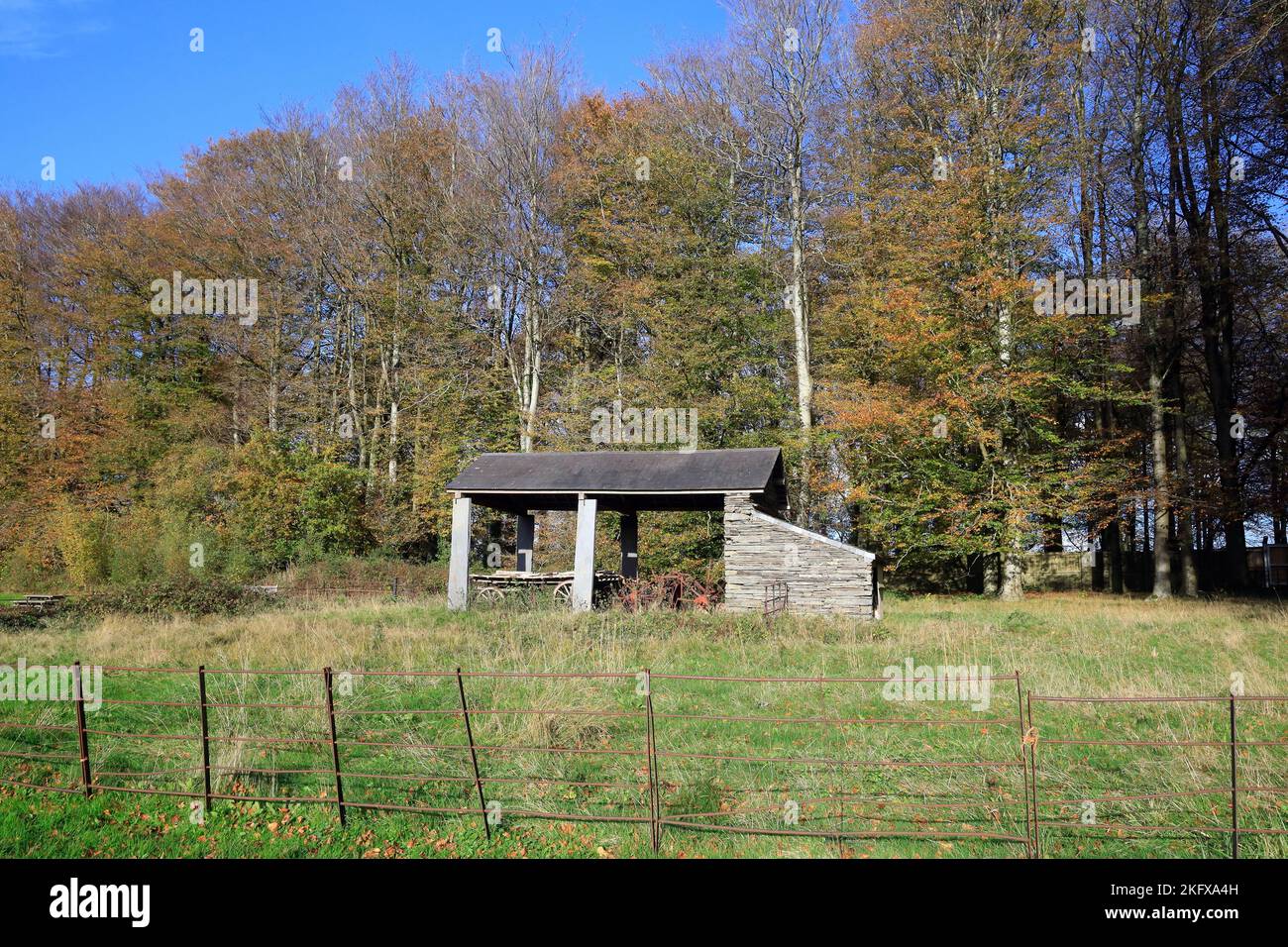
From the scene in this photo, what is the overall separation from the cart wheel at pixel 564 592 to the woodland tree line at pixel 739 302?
27.4 ft

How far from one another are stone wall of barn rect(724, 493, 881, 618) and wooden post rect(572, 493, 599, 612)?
3121mm

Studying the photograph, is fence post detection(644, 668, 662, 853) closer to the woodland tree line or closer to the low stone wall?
the woodland tree line

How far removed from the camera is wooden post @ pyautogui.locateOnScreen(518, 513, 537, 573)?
816 inches

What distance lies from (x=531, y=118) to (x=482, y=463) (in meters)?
14.4

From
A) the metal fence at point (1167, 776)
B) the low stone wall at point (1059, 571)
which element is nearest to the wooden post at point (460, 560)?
the metal fence at point (1167, 776)

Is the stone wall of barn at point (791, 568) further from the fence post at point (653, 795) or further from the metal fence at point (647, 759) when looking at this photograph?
the fence post at point (653, 795)

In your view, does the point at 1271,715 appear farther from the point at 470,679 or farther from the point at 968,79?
the point at 968,79

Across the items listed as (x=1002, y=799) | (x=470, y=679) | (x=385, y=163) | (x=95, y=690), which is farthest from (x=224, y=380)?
(x=1002, y=799)

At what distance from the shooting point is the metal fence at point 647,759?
18.4ft

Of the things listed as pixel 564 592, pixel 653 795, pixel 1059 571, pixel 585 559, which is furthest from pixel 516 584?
pixel 1059 571

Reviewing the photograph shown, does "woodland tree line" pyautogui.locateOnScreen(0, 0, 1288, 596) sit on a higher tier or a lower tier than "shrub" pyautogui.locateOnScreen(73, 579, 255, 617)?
higher

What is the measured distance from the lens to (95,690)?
937 centimetres

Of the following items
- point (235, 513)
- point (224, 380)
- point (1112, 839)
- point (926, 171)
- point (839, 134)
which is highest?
point (839, 134)

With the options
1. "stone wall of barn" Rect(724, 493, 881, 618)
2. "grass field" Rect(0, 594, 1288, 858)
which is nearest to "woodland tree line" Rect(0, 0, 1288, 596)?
"stone wall of barn" Rect(724, 493, 881, 618)
